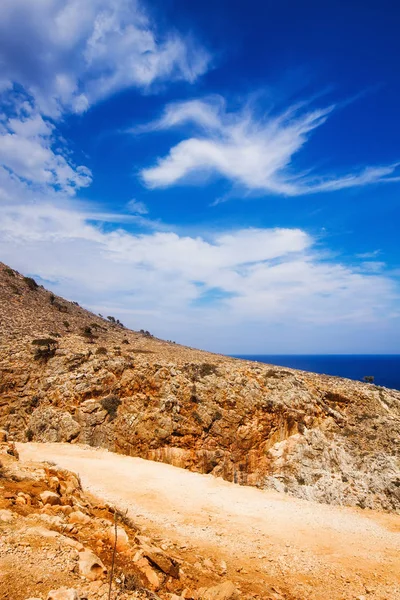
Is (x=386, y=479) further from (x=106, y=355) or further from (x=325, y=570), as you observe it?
(x=106, y=355)

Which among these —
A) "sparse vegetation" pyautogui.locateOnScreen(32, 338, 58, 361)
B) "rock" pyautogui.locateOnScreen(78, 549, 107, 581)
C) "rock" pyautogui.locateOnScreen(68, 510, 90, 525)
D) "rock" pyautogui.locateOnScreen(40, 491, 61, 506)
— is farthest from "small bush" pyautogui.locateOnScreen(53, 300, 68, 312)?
"rock" pyautogui.locateOnScreen(78, 549, 107, 581)

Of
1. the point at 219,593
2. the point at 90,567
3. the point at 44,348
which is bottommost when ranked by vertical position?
the point at 219,593

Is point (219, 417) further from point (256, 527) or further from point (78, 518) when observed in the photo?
point (78, 518)

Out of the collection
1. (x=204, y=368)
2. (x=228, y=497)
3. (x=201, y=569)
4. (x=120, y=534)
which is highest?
(x=204, y=368)

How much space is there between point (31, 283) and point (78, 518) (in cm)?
5390

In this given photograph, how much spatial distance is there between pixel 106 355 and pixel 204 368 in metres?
9.08

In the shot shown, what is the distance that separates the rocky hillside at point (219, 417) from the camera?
21.5 meters

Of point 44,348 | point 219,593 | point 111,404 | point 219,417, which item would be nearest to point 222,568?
point 219,593

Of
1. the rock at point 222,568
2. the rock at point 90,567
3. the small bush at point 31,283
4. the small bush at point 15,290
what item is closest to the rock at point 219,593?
the rock at point 222,568

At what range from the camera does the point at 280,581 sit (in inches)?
390

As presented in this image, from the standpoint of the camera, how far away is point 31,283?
5553 cm

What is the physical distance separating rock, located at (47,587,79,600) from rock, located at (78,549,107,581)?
2.94ft

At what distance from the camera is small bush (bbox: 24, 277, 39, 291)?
54.6 metres

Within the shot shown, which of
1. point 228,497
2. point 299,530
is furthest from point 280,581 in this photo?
point 228,497
